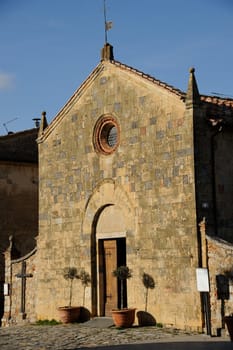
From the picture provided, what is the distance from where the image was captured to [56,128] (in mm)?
23125

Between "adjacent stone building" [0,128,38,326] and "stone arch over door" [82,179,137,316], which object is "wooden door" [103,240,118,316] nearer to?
"stone arch over door" [82,179,137,316]

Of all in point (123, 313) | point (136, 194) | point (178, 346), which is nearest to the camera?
point (178, 346)

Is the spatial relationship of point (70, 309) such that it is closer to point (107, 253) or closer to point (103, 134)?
point (107, 253)

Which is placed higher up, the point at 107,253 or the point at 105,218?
the point at 105,218

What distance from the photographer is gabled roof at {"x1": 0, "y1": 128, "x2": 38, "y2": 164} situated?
94.3ft

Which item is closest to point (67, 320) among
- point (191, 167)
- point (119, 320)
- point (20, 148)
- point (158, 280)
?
point (119, 320)

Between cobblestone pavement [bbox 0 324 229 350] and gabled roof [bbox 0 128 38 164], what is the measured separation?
10.9 metres

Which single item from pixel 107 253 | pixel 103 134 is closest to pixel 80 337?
pixel 107 253

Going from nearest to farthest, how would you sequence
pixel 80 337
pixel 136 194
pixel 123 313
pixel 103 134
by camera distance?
pixel 80 337 → pixel 123 313 → pixel 136 194 → pixel 103 134

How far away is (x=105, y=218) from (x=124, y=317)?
3684 mm

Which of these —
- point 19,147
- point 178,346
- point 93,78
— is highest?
point 93,78

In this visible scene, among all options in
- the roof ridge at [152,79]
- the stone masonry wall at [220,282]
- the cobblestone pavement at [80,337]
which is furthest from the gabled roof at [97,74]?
the cobblestone pavement at [80,337]

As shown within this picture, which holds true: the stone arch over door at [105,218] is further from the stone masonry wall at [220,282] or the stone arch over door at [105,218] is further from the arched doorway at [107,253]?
the stone masonry wall at [220,282]

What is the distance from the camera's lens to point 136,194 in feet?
64.3
